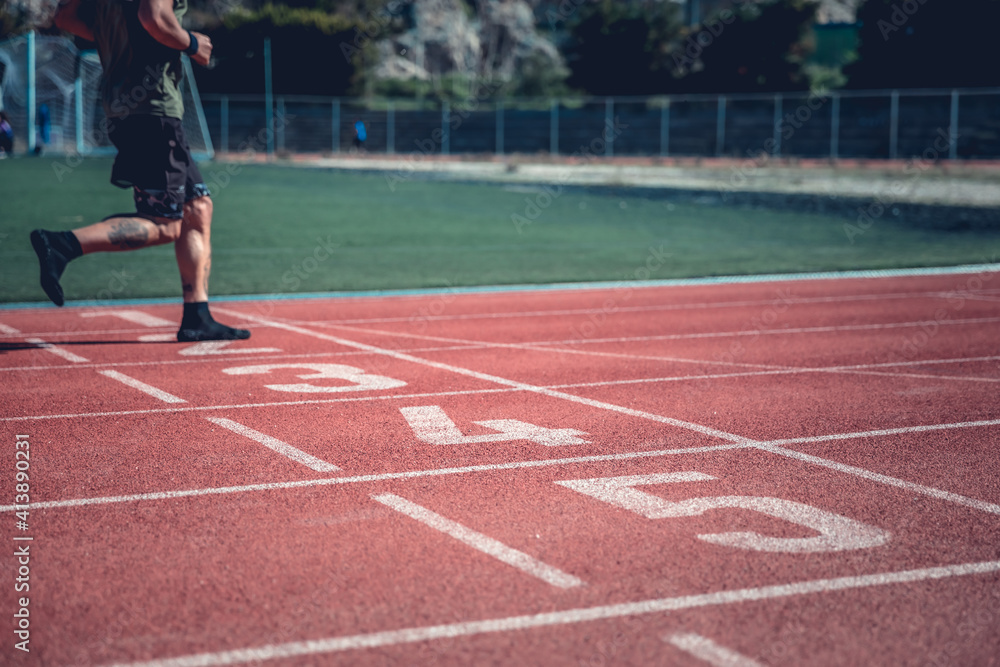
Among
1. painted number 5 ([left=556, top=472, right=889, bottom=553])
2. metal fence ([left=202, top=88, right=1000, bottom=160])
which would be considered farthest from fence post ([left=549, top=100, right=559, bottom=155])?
painted number 5 ([left=556, top=472, right=889, bottom=553])

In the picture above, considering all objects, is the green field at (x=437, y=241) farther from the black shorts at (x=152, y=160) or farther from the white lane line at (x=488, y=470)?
the white lane line at (x=488, y=470)

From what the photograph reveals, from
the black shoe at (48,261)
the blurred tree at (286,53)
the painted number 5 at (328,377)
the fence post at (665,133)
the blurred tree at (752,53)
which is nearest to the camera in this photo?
the painted number 5 at (328,377)

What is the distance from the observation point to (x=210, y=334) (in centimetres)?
817

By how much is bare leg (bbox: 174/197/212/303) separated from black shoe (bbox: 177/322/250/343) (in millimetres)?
355

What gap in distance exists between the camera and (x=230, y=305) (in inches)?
423

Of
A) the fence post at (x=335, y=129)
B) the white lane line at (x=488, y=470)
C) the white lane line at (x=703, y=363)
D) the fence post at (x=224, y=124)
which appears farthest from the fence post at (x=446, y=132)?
the white lane line at (x=488, y=470)

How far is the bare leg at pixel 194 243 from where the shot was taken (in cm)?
779

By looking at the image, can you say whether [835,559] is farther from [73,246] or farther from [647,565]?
[73,246]

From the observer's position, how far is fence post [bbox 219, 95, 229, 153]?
45750mm

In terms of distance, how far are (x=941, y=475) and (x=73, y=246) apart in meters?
5.43

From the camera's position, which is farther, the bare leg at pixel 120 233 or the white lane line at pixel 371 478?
the bare leg at pixel 120 233

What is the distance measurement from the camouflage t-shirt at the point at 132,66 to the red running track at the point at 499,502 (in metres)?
1.70

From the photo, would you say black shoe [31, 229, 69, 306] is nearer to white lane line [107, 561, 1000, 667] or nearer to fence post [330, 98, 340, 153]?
white lane line [107, 561, 1000, 667]

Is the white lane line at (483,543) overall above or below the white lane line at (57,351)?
below
